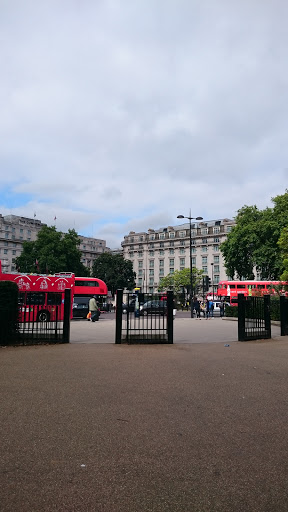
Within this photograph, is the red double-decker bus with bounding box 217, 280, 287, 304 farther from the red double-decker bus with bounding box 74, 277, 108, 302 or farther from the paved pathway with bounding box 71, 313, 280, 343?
the paved pathway with bounding box 71, 313, 280, 343

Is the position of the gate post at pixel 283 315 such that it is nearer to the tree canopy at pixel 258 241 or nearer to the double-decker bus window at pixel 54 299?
the double-decker bus window at pixel 54 299

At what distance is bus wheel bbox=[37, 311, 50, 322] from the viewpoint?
1233cm

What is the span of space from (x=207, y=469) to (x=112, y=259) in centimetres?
8630

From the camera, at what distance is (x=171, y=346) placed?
40.0ft

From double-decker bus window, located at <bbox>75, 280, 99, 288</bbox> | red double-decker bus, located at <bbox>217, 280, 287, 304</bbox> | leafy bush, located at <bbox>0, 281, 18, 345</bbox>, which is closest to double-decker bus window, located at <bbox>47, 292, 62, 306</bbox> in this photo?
leafy bush, located at <bbox>0, 281, 18, 345</bbox>

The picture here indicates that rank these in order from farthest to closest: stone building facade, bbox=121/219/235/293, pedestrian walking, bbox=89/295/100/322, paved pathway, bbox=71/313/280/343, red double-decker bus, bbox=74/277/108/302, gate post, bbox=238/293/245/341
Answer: stone building facade, bbox=121/219/235/293, red double-decker bus, bbox=74/277/108/302, pedestrian walking, bbox=89/295/100/322, paved pathway, bbox=71/313/280/343, gate post, bbox=238/293/245/341

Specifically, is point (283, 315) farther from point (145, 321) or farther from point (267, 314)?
point (145, 321)

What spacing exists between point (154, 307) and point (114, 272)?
75583 millimetres

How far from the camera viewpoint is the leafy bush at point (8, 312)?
11.9 m

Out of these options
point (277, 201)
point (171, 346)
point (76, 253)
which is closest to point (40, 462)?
point (171, 346)

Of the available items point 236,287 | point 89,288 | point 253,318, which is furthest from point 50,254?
point 253,318

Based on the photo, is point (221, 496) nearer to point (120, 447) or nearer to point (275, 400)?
point (120, 447)

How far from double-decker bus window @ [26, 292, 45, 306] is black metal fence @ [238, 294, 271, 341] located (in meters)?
6.54

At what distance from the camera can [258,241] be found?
5041 cm
